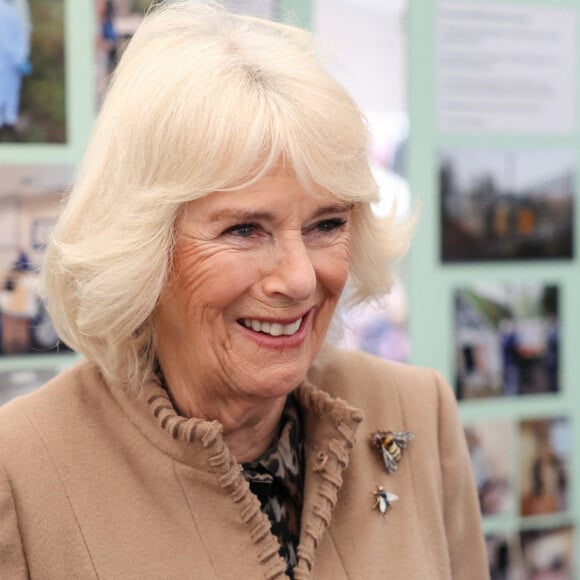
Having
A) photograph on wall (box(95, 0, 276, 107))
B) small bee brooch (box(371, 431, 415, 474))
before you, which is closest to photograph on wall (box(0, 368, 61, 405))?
photograph on wall (box(95, 0, 276, 107))

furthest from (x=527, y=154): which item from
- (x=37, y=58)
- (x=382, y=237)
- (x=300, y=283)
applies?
(x=300, y=283)

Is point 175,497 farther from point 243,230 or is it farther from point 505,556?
point 505,556

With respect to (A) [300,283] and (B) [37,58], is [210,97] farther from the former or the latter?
(B) [37,58]

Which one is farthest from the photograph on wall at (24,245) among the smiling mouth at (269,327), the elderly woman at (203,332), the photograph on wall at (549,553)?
the photograph on wall at (549,553)

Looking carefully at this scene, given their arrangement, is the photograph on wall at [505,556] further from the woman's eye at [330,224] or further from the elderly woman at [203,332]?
the woman's eye at [330,224]

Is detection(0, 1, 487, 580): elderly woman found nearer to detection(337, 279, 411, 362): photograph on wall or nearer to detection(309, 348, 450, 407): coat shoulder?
detection(309, 348, 450, 407): coat shoulder

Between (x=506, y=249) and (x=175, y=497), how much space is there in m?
1.65

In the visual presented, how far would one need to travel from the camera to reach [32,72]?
212 cm

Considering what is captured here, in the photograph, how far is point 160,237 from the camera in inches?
51.1

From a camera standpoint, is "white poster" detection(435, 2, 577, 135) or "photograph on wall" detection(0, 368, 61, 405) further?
"white poster" detection(435, 2, 577, 135)

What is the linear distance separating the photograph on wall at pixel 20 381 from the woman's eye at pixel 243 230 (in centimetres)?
110

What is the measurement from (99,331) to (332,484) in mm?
458

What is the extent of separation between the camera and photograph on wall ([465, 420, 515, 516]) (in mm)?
2750

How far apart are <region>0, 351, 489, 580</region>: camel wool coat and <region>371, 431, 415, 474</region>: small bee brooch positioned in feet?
0.05
